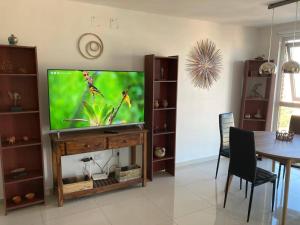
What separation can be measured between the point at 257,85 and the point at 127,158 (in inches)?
111

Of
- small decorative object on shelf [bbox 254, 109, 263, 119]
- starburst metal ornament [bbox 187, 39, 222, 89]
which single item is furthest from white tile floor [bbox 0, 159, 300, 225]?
starburst metal ornament [bbox 187, 39, 222, 89]

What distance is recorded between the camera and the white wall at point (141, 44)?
2734 millimetres

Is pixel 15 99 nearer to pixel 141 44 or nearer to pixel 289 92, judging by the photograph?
pixel 141 44

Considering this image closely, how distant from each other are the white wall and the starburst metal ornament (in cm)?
11

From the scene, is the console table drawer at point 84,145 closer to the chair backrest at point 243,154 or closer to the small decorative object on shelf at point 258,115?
the chair backrest at point 243,154

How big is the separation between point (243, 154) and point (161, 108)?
1312mm

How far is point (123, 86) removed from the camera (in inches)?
122

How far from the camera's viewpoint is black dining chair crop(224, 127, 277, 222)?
2451mm

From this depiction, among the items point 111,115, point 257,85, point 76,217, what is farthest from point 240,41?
point 76,217

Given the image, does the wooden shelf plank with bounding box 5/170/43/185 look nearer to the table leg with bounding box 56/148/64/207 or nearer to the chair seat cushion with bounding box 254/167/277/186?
the table leg with bounding box 56/148/64/207

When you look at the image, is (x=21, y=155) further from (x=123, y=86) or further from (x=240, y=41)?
(x=240, y=41)

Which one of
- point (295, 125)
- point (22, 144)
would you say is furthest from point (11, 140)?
point (295, 125)

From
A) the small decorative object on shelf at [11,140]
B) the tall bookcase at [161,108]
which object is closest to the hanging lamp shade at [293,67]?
the tall bookcase at [161,108]

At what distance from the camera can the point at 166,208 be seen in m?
2.74
